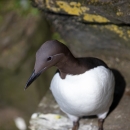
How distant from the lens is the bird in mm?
2094

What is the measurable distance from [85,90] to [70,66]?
177 mm

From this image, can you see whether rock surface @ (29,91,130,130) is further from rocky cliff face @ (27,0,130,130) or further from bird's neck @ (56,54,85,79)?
bird's neck @ (56,54,85,79)

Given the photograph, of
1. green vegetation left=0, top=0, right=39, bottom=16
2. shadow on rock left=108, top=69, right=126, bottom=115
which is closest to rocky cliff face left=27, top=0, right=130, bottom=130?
shadow on rock left=108, top=69, right=126, bottom=115

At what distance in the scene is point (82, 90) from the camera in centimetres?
224

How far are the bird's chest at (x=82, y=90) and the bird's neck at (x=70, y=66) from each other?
0.03 meters

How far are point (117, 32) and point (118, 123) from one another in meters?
0.69

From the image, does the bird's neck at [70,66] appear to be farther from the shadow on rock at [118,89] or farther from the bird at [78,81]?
the shadow on rock at [118,89]

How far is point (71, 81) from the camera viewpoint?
225 cm

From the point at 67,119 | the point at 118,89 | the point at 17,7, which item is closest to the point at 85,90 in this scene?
the point at 67,119

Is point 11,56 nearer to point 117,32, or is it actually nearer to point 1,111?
point 1,111

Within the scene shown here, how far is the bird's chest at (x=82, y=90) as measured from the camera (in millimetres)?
2238

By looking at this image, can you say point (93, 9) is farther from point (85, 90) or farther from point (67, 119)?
point (67, 119)

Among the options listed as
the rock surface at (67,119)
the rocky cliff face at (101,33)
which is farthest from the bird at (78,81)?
the rocky cliff face at (101,33)

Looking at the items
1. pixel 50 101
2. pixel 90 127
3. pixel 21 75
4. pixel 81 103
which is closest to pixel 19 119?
pixel 21 75
